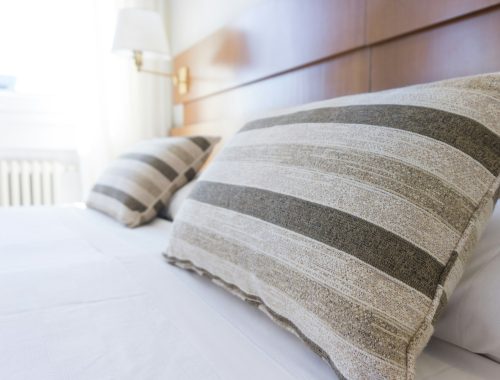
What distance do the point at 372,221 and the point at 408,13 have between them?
0.74 metres

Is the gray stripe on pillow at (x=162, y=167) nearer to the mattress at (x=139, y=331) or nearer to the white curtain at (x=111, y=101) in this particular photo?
the mattress at (x=139, y=331)

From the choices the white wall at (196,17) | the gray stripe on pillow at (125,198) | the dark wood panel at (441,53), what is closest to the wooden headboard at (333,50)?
the dark wood panel at (441,53)

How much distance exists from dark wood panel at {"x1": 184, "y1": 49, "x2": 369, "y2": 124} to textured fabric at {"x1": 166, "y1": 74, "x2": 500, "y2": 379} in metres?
0.56

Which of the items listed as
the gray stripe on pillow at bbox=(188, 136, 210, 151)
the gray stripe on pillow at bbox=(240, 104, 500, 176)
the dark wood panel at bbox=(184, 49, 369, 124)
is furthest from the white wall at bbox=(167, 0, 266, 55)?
the gray stripe on pillow at bbox=(240, 104, 500, 176)

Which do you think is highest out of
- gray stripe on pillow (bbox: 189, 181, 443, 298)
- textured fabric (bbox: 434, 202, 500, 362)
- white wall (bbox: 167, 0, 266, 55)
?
white wall (bbox: 167, 0, 266, 55)

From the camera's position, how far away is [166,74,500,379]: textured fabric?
0.40 m

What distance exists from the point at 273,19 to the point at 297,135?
0.98 m

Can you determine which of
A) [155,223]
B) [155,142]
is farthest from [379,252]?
[155,142]

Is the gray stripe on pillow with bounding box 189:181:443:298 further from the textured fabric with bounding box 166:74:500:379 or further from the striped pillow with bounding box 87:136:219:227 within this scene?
the striped pillow with bounding box 87:136:219:227

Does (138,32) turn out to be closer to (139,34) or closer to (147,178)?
(139,34)

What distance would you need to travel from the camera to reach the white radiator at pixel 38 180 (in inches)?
87.1

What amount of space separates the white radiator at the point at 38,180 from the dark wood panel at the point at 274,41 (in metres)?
0.95

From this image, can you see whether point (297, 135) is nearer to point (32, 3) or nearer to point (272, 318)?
point (272, 318)

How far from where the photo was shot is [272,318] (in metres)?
0.52
